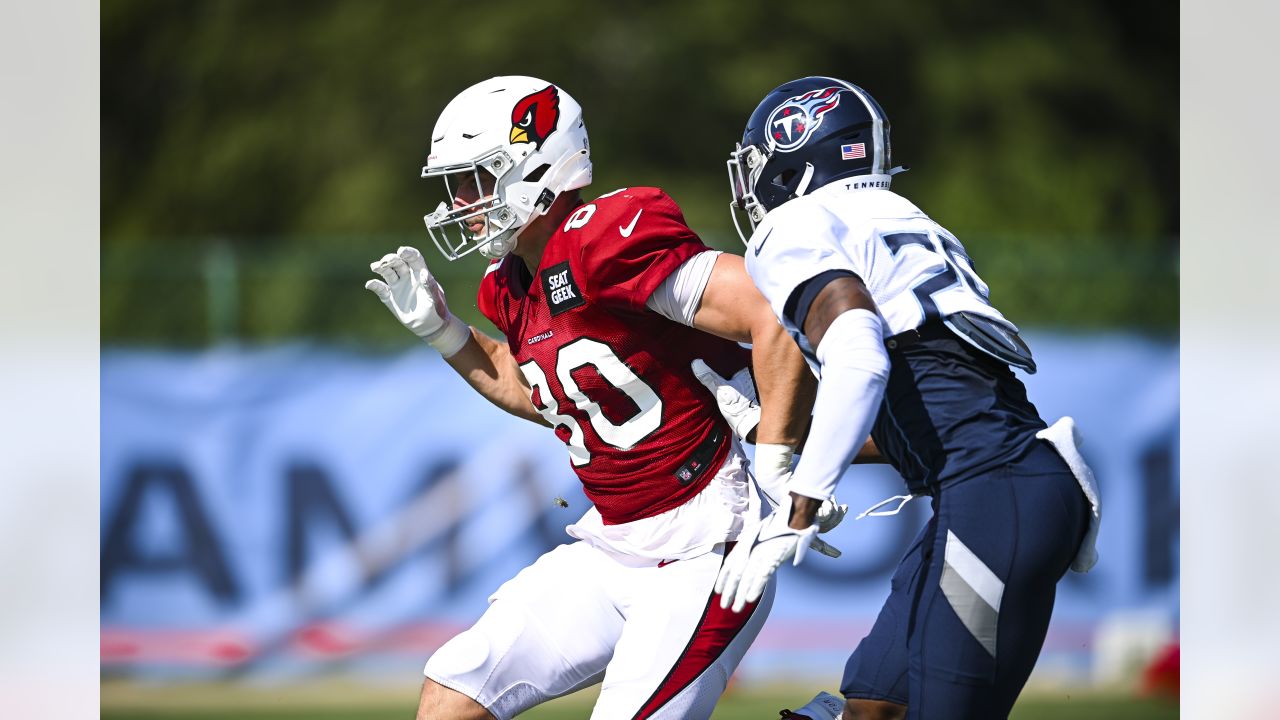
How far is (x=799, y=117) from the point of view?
130 inches

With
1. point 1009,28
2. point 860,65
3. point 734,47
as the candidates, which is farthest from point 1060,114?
point 734,47

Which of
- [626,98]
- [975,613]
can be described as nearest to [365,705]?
[975,613]

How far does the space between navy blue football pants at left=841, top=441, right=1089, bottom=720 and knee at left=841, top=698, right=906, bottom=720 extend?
256 mm

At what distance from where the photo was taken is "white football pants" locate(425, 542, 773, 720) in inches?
128

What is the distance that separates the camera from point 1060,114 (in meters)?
15.2

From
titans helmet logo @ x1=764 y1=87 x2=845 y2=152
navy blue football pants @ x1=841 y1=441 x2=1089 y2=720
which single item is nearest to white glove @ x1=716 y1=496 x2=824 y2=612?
navy blue football pants @ x1=841 y1=441 x2=1089 y2=720

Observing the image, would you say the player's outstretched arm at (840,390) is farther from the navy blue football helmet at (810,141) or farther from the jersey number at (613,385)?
the jersey number at (613,385)

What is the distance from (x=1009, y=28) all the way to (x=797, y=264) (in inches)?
546

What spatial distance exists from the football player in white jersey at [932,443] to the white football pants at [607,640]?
413 millimetres

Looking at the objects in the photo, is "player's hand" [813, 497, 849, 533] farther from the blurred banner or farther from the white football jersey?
the blurred banner

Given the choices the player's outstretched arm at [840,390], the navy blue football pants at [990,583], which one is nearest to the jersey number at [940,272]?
the player's outstretched arm at [840,390]

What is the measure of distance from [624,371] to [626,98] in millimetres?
13342

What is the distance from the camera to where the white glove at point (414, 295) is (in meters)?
4.03

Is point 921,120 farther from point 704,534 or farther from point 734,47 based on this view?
point 704,534
